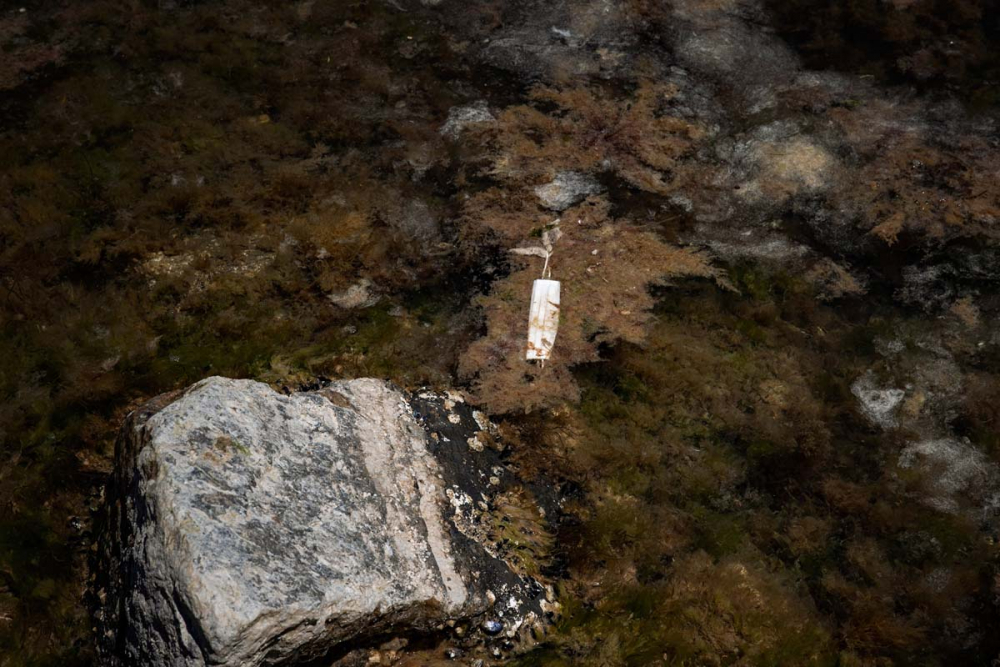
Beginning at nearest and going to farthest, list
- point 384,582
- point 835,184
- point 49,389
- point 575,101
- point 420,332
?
point 384,582, point 49,389, point 420,332, point 835,184, point 575,101

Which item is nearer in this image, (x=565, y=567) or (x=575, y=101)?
(x=565, y=567)

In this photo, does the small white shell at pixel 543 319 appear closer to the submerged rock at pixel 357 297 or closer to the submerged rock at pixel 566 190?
the submerged rock at pixel 566 190

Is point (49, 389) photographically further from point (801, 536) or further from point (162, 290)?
point (801, 536)

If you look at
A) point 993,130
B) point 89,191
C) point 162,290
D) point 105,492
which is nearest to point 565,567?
point 105,492

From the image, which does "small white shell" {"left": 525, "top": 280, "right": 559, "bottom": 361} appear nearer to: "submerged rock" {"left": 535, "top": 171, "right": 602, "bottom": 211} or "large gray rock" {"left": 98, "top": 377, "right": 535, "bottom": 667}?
"submerged rock" {"left": 535, "top": 171, "right": 602, "bottom": 211}

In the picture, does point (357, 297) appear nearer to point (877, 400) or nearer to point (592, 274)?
point (592, 274)

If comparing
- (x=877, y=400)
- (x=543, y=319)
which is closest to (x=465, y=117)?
(x=543, y=319)

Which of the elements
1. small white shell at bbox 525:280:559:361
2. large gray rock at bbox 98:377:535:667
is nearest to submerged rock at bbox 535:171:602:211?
small white shell at bbox 525:280:559:361
